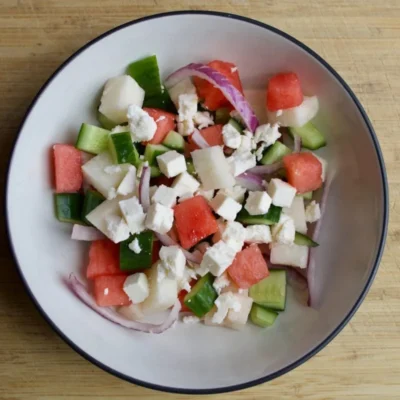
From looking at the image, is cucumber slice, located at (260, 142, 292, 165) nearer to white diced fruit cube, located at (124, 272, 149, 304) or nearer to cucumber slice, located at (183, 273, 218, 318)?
cucumber slice, located at (183, 273, 218, 318)

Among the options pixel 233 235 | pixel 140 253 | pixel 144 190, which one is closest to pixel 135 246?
pixel 140 253

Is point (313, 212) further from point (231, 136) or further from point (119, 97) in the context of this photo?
point (119, 97)

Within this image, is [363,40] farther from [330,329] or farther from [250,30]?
[330,329]

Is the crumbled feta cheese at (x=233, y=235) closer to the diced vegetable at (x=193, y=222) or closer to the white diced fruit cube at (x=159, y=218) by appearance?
the diced vegetable at (x=193, y=222)

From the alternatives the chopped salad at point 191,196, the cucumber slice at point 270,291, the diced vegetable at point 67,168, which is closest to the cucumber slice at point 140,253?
the chopped salad at point 191,196

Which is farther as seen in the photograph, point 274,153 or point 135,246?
point 274,153
